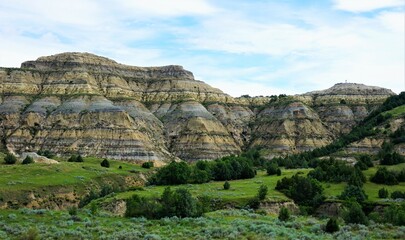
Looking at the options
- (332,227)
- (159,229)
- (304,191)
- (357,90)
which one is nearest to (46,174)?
(304,191)

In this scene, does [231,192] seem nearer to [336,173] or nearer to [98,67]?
[336,173]

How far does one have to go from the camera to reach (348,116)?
157625mm

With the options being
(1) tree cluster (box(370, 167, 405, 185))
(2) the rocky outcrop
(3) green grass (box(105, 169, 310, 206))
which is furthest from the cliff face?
(1) tree cluster (box(370, 167, 405, 185))

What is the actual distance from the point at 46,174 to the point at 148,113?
71478mm

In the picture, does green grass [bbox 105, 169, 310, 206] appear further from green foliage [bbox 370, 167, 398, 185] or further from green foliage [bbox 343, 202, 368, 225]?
green foliage [bbox 343, 202, 368, 225]

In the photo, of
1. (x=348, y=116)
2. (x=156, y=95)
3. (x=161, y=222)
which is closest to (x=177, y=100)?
(x=156, y=95)

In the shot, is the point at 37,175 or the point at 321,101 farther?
the point at 321,101

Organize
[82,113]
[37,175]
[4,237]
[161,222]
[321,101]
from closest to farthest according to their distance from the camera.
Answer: [4,237] → [161,222] → [37,175] → [82,113] → [321,101]

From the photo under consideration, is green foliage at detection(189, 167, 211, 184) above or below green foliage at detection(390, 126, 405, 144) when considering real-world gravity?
below

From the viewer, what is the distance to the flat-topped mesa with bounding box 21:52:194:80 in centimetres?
15875

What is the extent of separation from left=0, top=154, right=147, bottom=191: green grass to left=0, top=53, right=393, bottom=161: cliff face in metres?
31.6

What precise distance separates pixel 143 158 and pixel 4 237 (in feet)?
297

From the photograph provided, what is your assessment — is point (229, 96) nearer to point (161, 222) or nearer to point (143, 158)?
point (143, 158)

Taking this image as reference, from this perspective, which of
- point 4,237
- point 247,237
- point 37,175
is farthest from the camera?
point 37,175
